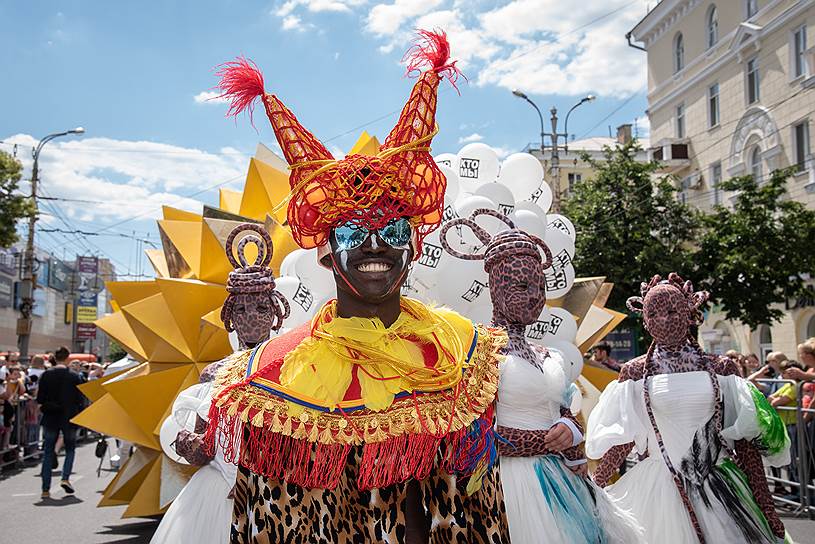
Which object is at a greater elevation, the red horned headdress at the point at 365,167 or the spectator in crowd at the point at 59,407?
the red horned headdress at the point at 365,167

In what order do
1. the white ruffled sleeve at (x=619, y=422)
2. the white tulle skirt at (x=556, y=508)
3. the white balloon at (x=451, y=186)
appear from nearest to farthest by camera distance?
the white tulle skirt at (x=556, y=508), the white ruffled sleeve at (x=619, y=422), the white balloon at (x=451, y=186)

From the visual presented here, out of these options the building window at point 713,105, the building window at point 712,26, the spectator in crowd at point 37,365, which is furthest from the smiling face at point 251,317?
the building window at point 712,26

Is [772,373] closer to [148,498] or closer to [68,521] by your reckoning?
[148,498]

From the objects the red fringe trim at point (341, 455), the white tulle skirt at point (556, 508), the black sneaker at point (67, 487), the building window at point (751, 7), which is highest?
the building window at point (751, 7)

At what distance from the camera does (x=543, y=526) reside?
3.53 metres

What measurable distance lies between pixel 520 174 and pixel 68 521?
5.92m

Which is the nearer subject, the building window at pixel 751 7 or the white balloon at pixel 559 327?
the white balloon at pixel 559 327

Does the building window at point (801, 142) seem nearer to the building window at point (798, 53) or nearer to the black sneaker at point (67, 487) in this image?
the building window at point (798, 53)

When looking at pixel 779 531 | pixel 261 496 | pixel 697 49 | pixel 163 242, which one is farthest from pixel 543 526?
pixel 697 49

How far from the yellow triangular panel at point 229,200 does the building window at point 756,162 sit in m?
20.4

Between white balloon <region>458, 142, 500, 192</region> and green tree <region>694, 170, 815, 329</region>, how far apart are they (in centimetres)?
A: 1113

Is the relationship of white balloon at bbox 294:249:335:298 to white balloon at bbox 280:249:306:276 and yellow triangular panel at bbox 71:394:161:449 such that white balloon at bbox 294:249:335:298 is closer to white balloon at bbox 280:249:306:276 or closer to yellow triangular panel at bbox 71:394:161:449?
white balloon at bbox 280:249:306:276

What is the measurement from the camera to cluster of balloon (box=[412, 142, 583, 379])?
21.1ft

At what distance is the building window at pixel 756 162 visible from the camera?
2500cm
